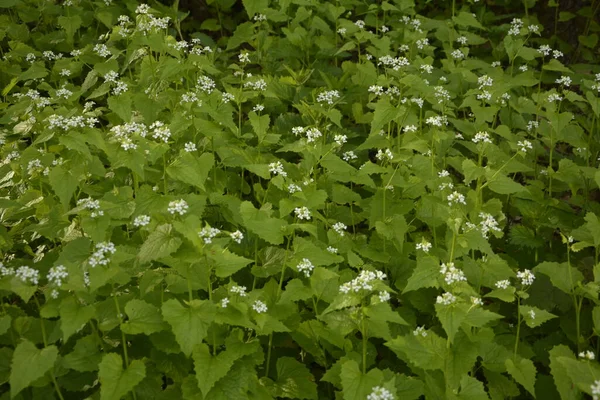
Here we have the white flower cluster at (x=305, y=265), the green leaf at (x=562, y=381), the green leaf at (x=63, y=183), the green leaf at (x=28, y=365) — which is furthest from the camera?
the green leaf at (x=63, y=183)

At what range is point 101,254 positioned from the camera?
2.68 metres

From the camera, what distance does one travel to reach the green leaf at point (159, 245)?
2.73m

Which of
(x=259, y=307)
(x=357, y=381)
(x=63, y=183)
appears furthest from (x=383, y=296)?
(x=63, y=183)

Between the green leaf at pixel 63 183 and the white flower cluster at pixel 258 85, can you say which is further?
the white flower cluster at pixel 258 85

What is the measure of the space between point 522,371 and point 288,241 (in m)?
1.38

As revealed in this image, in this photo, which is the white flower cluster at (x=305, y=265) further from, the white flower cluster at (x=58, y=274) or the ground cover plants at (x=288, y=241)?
the white flower cluster at (x=58, y=274)

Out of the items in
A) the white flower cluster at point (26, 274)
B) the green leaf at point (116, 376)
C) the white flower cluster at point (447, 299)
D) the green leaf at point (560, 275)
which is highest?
the white flower cluster at point (26, 274)

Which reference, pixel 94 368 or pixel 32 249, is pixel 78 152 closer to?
pixel 32 249

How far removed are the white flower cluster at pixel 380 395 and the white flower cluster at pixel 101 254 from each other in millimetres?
1306

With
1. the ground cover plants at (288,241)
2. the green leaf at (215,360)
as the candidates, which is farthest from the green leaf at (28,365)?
the green leaf at (215,360)

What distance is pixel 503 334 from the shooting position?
3.55m

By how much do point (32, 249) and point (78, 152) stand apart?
0.88 meters

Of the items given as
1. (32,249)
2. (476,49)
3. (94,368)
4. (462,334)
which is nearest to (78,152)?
(32,249)

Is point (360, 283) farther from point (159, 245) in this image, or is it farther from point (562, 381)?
point (562, 381)
